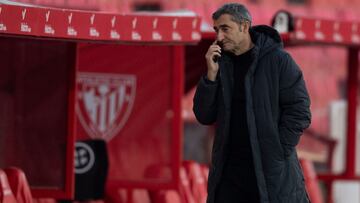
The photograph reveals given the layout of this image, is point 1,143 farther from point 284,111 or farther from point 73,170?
point 284,111

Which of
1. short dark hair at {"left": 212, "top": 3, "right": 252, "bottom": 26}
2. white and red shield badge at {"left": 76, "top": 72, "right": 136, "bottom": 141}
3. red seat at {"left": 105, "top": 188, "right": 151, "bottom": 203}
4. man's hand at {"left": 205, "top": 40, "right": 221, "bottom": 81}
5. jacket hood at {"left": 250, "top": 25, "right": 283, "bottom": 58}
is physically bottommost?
red seat at {"left": 105, "top": 188, "right": 151, "bottom": 203}

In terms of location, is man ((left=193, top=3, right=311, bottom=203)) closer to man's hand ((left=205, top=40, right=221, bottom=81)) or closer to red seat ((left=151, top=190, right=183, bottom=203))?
man's hand ((left=205, top=40, right=221, bottom=81))

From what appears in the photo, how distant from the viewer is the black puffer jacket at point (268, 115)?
7.47 m

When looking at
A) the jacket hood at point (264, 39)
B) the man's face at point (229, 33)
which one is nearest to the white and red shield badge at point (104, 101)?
the jacket hood at point (264, 39)

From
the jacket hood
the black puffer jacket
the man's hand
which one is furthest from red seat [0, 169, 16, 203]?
the jacket hood

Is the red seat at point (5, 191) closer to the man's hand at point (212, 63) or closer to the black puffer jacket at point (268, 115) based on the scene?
the black puffer jacket at point (268, 115)

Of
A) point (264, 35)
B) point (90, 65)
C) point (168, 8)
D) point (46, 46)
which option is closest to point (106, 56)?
point (90, 65)

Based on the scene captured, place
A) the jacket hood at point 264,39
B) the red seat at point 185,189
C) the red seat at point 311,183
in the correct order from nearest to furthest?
the jacket hood at point 264,39 < the red seat at point 185,189 < the red seat at point 311,183

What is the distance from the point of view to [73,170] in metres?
10.8

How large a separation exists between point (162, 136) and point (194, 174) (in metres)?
0.42

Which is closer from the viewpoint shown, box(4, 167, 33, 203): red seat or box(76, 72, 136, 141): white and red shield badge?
box(4, 167, 33, 203): red seat

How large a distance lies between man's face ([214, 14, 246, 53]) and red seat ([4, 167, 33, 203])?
2691 mm

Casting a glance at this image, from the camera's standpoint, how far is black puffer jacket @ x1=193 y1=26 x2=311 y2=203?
294 inches

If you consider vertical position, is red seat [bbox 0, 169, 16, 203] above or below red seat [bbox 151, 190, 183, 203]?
above
